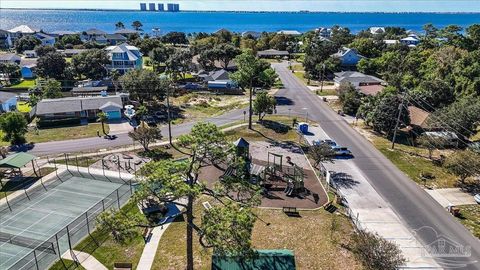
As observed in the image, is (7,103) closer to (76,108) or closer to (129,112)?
(76,108)

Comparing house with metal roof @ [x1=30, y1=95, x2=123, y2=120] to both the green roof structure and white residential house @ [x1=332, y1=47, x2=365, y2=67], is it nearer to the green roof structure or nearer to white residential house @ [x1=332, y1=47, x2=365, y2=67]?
the green roof structure

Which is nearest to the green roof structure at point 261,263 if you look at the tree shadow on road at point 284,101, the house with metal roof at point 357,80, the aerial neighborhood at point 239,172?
the aerial neighborhood at point 239,172

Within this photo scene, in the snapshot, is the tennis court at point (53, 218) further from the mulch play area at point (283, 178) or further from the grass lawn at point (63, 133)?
the grass lawn at point (63, 133)

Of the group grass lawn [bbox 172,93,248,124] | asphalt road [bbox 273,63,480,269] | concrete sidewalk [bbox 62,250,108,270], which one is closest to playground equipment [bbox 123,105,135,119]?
grass lawn [bbox 172,93,248,124]

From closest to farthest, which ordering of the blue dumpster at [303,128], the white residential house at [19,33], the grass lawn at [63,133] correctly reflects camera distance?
the grass lawn at [63,133] → the blue dumpster at [303,128] → the white residential house at [19,33]

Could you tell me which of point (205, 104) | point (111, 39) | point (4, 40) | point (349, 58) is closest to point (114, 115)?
point (205, 104)

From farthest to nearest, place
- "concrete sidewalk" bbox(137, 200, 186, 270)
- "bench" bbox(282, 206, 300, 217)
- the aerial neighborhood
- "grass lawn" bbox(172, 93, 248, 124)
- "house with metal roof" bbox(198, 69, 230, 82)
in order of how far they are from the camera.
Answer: "house with metal roof" bbox(198, 69, 230, 82) < "grass lawn" bbox(172, 93, 248, 124) < "bench" bbox(282, 206, 300, 217) < "concrete sidewalk" bbox(137, 200, 186, 270) < the aerial neighborhood
